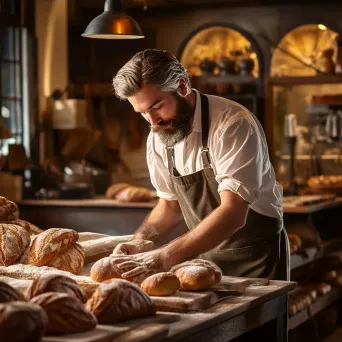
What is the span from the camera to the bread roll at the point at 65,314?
2.04m

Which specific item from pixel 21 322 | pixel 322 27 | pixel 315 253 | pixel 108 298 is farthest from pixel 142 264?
pixel 322 27

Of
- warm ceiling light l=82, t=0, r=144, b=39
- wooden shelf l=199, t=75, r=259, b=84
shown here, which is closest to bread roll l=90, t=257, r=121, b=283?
warm ceiling light l=82, t=0, r=144, b=39

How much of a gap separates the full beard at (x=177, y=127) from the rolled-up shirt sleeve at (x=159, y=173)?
240 millimetres

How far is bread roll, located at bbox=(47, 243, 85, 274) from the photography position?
2980 mm

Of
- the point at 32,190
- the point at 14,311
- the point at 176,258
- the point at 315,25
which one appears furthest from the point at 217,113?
the point at 315,25

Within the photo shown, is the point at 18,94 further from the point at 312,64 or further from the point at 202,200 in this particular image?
the point at 202,200

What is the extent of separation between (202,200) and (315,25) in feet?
18.1

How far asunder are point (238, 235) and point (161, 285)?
1109 millimetres

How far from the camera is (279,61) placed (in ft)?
29.1

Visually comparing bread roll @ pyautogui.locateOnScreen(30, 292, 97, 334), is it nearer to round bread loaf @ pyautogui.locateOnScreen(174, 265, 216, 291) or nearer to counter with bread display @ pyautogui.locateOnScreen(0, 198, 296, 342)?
counter with bread display @ pyautogui.locateOnScreen(0, 198, 296, 342)

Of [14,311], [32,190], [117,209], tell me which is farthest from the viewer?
[32,190]

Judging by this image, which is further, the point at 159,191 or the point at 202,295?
the point at 159,191

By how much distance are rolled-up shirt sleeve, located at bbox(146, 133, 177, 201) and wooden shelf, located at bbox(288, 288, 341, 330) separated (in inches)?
92.4

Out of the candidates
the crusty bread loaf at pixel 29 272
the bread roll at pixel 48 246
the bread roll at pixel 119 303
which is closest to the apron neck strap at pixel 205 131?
the bread roll at pixel 48 246
